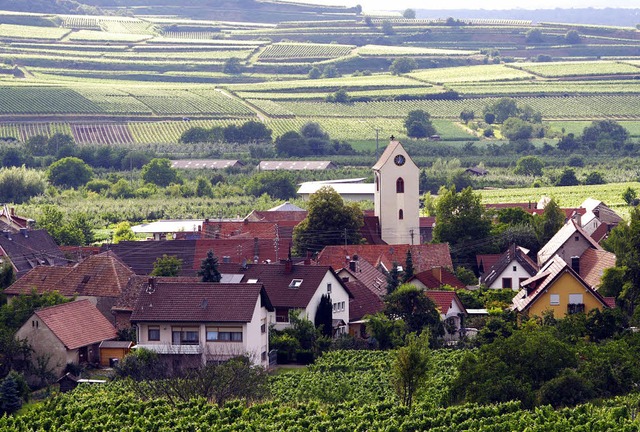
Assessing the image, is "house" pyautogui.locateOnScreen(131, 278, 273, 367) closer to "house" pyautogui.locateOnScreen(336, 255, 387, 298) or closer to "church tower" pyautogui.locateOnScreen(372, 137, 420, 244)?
"house" pyautogui.locateOnScreen(336, 255, 387, 298)

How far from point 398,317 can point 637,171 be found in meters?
77.8

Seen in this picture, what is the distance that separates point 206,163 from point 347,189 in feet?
117

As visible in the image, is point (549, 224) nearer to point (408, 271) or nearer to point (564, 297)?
point (408, 271)

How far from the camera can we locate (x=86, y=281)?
199 feet

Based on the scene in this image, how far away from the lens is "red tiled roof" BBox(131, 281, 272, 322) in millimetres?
51531

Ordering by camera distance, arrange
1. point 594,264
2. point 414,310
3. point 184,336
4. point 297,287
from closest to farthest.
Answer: point 184,336
point 414,310
point 297,287
point 594,264

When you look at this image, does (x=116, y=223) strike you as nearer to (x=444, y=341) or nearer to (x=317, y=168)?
(x=317, y=168)

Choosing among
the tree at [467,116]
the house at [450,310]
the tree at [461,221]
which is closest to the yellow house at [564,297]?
the house at [450,310]

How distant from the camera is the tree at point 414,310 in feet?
188

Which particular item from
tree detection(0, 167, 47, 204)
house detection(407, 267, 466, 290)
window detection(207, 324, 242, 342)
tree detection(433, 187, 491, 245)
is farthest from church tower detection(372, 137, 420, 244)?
tree detection(0, 167, 47, 204)

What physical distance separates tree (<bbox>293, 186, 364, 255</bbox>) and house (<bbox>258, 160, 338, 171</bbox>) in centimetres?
5808

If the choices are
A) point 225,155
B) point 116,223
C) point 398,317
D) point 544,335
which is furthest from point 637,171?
point 544,335

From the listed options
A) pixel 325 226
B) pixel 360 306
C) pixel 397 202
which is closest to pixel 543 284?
pixel 360 306

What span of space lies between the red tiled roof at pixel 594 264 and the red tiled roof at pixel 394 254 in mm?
7036
